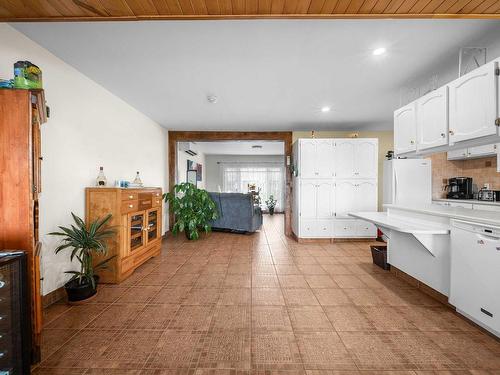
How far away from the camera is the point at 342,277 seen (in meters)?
2.81

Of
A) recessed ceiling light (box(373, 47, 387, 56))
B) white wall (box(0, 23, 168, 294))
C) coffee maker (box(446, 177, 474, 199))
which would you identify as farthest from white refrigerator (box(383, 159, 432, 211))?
white wall (box(0, 23, 168, 294))

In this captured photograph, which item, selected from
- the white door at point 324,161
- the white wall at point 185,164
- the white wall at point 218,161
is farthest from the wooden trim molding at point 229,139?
the white wall at point 218,161

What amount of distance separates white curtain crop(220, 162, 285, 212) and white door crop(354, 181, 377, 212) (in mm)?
5213

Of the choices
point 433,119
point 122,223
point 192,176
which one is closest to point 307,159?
point 433,119

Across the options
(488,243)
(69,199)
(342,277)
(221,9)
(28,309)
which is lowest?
(342,277)

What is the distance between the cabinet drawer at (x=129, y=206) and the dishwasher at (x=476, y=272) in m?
3.29

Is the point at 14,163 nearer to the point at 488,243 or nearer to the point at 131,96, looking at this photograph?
the point at 131,96

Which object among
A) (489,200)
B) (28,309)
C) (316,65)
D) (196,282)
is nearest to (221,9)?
(316,65)

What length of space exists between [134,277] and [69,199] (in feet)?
3.77

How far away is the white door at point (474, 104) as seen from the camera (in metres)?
1.81

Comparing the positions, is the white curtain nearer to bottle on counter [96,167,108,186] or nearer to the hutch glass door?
the hutch glass door

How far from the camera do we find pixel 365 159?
448 cm

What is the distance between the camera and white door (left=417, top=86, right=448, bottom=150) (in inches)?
89.4

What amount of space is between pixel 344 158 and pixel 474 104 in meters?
2.54
